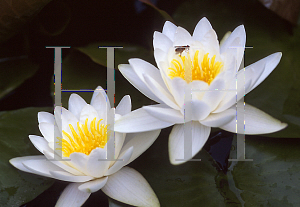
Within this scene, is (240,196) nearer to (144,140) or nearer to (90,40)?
(144,140)

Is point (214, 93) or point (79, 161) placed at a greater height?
point (214, 93)

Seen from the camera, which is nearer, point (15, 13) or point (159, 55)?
point (159, 55)

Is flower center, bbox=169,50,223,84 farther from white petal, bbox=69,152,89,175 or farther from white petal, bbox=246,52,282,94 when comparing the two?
white petal, bbox=69,152,89,175

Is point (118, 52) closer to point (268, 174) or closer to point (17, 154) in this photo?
point (17, 154)

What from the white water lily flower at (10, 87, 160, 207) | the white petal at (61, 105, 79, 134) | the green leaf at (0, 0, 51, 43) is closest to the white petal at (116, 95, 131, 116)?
the white water lily flower at (10, 87, 160, 207)

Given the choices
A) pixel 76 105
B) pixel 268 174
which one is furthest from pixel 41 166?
pixel 268 174

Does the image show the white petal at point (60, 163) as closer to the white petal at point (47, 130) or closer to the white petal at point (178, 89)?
the white petal at point (47, 130)
